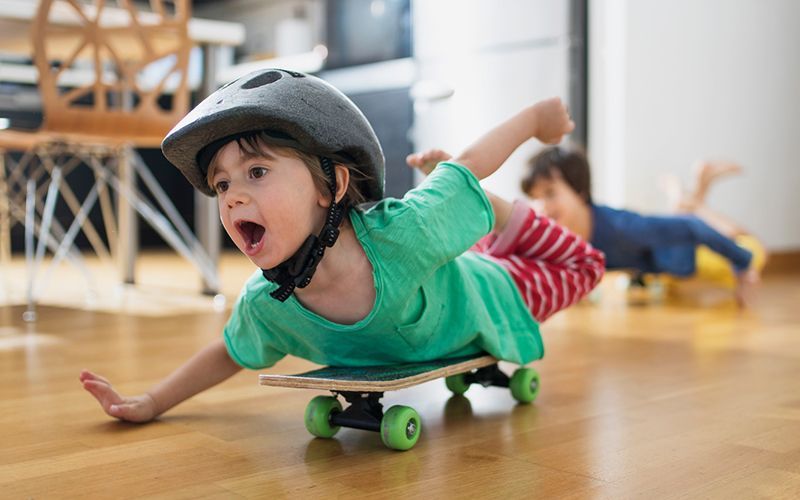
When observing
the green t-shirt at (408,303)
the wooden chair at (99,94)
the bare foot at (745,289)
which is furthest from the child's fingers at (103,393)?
the bare foot at (745,289)

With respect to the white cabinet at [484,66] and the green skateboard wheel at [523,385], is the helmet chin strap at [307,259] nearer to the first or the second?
the green skateboard wheel at [523,385]

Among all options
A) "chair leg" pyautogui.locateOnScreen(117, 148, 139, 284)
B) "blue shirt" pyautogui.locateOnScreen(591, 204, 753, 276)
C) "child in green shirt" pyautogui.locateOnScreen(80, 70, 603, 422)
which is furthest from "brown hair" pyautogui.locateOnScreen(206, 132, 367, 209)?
"chair leg" pyautogui.locateOnScreen(117, 148, 139, 284)

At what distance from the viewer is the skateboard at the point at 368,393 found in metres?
1.09

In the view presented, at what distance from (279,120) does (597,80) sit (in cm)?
256

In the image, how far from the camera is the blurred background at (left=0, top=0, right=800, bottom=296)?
336cm

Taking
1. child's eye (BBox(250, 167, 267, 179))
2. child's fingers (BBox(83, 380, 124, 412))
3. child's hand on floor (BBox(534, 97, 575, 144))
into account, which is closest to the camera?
child's eye (BBox(250, 167, 267, 179))

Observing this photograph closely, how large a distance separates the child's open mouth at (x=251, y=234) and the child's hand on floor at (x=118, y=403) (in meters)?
0.31

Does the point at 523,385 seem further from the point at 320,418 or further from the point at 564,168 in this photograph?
the point at 564,168

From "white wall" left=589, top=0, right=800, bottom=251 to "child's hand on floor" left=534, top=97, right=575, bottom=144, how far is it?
2079mm

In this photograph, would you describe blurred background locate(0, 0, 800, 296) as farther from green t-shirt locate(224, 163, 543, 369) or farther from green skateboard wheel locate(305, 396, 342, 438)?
green skateboard wheel locate(305, 396, 342, 438)

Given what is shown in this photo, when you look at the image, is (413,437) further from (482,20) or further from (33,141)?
(482,20)

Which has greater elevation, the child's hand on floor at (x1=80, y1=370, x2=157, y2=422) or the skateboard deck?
the skateboard deck

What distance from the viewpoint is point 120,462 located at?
1050 mm

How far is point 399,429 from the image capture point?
1078 mm
